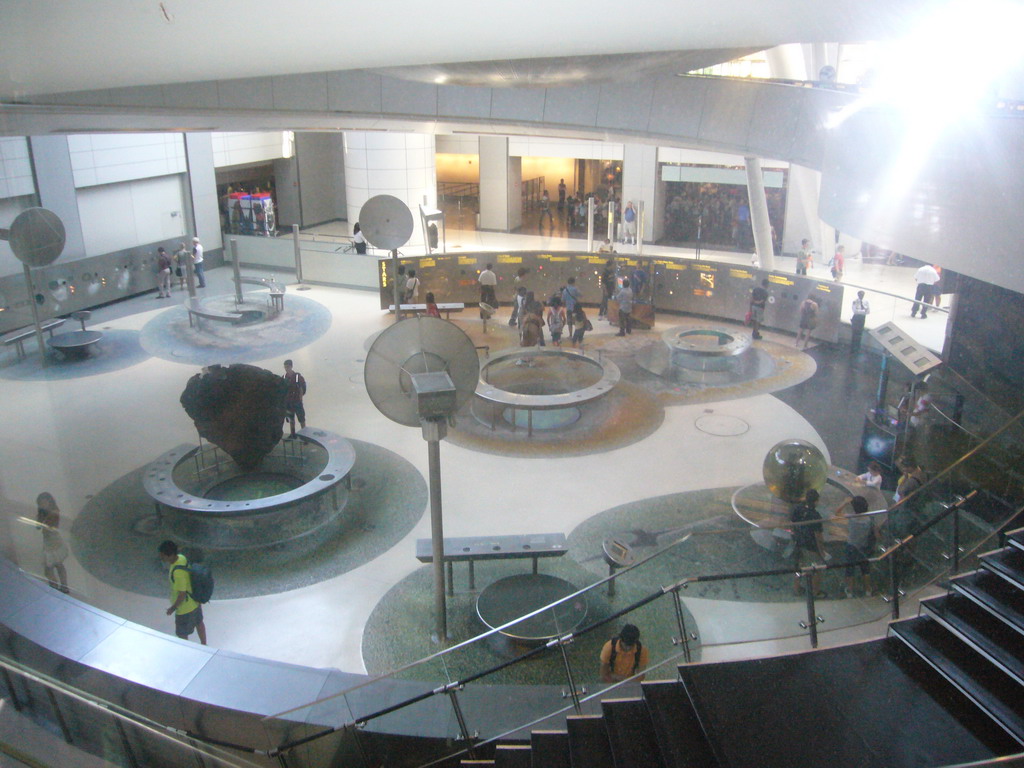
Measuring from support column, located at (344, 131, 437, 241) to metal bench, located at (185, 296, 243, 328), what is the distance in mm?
8074

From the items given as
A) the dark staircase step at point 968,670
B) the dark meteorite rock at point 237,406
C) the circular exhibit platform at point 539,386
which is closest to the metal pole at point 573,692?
the dark staircase step at point 968,670

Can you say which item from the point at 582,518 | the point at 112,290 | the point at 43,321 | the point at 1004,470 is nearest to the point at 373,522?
the point at 582,518

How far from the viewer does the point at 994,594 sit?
5.45 m

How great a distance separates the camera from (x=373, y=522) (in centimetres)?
1055

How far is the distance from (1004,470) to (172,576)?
7423 millimetres

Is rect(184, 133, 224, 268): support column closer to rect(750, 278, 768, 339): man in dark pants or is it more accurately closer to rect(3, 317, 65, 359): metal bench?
rect(3, 317, 65, 359): metal bench

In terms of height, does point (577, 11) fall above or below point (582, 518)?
above

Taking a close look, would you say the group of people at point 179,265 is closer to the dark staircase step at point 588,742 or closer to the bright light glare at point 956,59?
the bright light glare at point 956,59

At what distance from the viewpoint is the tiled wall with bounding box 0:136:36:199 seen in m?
18.7

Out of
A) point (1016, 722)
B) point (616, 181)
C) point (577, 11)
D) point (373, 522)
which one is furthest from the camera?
point (616, 181)

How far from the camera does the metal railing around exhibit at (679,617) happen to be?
20.0 ft

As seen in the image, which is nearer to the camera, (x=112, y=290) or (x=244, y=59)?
(x=244, y=59)

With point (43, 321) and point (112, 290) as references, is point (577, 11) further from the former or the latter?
point (112, 290)

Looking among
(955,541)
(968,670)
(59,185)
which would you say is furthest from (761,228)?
(59,185)
